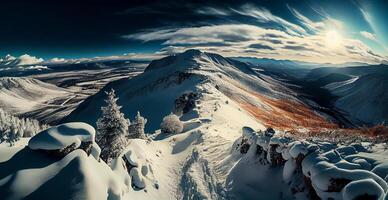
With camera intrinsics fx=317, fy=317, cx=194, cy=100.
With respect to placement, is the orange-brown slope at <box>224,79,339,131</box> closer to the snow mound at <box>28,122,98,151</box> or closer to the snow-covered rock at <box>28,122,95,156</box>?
the snow-covered rock at <box>28,122,95,156</box>

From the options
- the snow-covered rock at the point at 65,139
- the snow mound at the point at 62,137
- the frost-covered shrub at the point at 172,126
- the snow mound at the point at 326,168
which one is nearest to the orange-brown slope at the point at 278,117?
the frost-covered shrub at the point at 172,126

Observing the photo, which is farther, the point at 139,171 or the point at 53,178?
the point at 139,171

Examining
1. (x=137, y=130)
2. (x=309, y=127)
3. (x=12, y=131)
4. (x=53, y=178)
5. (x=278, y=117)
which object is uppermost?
(x=53, y=178)

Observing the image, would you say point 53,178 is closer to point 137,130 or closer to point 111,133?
point 111,133

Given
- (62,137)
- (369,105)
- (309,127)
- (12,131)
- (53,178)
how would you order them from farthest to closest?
(369,105) < (309,127) < (12,131) < (62,137) < (53,178)

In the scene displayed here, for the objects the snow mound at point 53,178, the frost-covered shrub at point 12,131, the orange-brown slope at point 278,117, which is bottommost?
the orange-brown slope at point 278,117

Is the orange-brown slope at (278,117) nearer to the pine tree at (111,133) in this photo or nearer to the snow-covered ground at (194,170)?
the snow-covered ground at (194,170)

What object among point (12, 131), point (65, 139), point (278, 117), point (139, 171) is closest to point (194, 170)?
point (139, 171)

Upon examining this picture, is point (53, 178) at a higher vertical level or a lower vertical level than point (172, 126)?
higher
